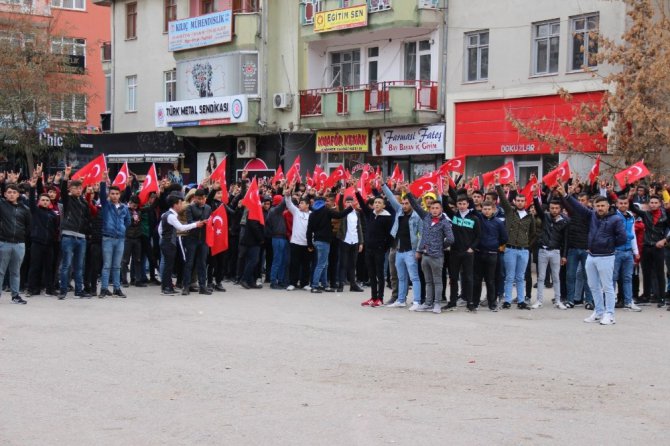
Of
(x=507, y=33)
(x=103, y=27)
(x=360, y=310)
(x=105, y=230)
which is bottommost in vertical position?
(x=360, y=310)

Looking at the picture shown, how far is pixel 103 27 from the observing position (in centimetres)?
5500

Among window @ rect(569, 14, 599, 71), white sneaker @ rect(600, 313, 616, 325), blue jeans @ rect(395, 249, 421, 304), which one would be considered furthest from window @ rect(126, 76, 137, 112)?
white sneaker @ rect(600, 313, 616, 325)

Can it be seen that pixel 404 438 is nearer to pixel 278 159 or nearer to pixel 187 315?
pixel 187 315

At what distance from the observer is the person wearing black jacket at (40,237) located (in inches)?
646

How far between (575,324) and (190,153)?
30.2 metres

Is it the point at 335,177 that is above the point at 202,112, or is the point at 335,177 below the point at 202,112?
below

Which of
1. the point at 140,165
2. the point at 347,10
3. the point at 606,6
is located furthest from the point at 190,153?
the point at 606,6

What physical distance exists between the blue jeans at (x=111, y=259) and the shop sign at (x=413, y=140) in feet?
56.0

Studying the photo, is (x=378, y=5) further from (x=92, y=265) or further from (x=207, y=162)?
(x=92, y=265)

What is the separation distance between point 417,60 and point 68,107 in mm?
19775

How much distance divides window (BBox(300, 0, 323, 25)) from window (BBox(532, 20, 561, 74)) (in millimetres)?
8999

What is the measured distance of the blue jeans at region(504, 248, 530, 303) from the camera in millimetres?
15930

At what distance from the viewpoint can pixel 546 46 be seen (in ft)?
96.2

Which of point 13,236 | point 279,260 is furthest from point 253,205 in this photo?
point 13,236
